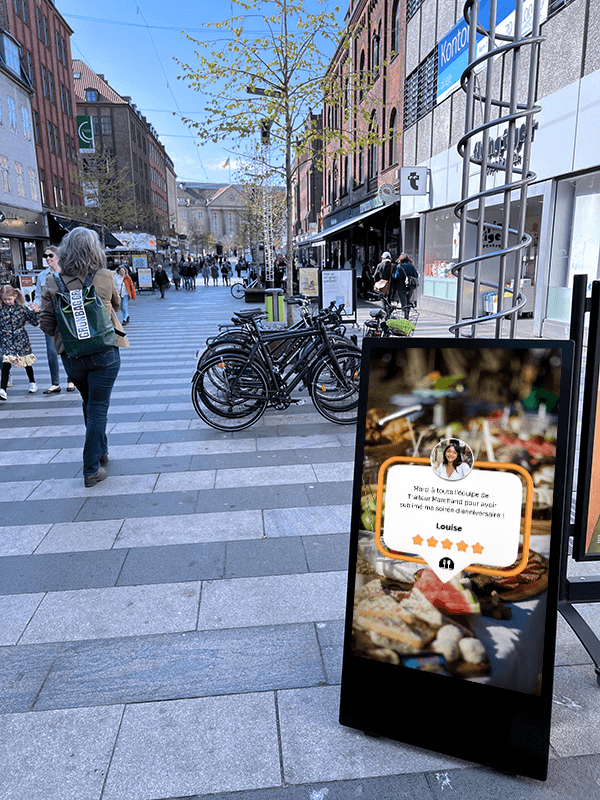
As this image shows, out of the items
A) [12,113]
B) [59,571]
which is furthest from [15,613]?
[12,113]

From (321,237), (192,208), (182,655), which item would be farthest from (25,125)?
(192,208)

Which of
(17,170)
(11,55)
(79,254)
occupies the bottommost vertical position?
(79,254)

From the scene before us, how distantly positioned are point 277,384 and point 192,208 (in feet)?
544

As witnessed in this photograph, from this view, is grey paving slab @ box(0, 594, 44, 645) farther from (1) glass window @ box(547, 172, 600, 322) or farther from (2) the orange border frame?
(1) glass window @ box(547, 172, 600, 322)

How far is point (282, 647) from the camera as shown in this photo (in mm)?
2746

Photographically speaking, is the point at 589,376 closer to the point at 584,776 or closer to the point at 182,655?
the point at 584,776

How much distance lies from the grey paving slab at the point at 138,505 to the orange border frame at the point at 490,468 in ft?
8.27

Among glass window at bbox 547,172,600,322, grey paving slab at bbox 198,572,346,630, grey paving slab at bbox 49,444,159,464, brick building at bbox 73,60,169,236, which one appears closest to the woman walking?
grey paving slab at bbox 49,444,159,464

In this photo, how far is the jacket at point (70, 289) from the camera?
4594mm

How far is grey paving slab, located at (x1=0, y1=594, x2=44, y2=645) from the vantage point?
2877 mm

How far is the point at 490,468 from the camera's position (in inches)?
75.3

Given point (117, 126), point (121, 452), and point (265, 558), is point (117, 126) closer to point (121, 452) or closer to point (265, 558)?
point (121, 452)

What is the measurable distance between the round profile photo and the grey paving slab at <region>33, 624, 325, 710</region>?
1169 millimetres

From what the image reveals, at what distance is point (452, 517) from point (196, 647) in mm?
1465
